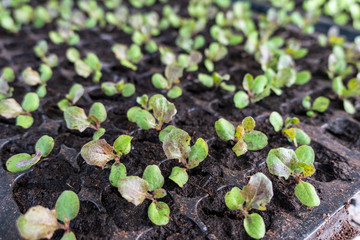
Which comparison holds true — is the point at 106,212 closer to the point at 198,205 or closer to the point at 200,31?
the point at 198,205

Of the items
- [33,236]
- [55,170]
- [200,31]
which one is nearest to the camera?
[33,236]

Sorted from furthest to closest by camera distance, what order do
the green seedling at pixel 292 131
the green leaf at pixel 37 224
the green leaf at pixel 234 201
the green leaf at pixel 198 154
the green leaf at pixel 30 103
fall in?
the green leaf at pixel 30 103 < the green seedling at pixel 292 131 < the green leaf at pixel 198 154 < the green leaf at pixel 234 201 < the green leaf at pixel 37 224

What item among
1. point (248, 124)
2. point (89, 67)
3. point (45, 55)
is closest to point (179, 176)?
point (248, 124)

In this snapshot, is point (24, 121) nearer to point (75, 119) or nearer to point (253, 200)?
point (75, 119)

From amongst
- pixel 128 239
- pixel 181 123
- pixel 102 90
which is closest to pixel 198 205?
pixel 128 239

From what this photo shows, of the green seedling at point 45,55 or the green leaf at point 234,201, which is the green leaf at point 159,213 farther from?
the green seedling at point 45,55

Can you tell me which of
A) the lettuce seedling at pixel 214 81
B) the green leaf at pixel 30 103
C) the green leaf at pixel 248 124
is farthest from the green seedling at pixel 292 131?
the green leaf at pixel 30 103

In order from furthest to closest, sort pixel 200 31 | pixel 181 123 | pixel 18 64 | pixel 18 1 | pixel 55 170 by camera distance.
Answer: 1. pixel 18 1
2. pixel 200 31
3. pixel 18 64
4. pixel 181 123
5. pixel 55 170
